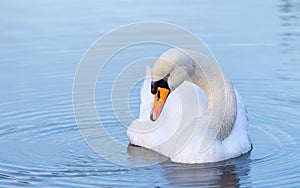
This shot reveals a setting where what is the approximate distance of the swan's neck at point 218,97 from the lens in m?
8.56

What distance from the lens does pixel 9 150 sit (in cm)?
876

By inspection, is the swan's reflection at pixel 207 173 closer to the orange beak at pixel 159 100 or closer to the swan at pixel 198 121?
the swan at pixel 198 121

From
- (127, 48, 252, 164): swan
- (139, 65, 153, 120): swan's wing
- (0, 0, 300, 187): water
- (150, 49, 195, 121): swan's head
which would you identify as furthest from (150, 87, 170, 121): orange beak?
(139, 65, 153, 120): swan's wing

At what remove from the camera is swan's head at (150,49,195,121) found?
7.71 meters

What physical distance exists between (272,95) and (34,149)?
3.05 metres

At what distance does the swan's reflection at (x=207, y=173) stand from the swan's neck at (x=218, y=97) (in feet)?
1.19

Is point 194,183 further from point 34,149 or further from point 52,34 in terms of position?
point 52,34

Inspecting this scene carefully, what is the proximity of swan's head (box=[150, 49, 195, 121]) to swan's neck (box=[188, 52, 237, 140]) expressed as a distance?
55cm

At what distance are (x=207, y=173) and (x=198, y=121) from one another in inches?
30.3

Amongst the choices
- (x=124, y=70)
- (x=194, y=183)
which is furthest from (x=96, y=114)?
(x=194, y=183)

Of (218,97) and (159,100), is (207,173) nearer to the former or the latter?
(159,100)

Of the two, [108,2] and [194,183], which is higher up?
[108,2]

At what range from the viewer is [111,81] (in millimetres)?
11023

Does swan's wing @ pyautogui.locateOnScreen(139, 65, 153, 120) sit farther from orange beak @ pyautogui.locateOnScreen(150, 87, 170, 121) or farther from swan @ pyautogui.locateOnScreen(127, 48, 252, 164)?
orange beak @ pyautogui.locateOnScreen(150, 87, 170, 121)
